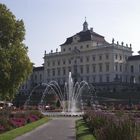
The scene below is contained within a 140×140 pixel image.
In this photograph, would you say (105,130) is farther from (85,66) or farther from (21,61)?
(85,66)

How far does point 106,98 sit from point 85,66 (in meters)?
30.0

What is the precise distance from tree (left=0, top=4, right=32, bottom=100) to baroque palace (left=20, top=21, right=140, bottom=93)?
198 ft

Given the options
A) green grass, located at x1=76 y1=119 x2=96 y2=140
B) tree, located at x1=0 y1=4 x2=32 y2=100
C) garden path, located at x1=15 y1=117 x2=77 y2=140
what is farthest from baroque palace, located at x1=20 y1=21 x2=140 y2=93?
green grass, located at x1=76 y1=119 x2=96 y2=140

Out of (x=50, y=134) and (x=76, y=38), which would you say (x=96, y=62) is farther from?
(x=50, y=134)

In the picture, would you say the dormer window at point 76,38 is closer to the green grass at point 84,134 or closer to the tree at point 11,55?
the tree at point 11,55

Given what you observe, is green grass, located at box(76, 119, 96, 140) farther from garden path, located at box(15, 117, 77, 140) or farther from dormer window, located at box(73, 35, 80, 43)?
dormer window, located at box(73, 35, 80, 43)


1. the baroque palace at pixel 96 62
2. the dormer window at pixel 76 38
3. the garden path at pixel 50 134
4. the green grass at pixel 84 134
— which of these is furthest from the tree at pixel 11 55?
the dormer window at pixel 76 38

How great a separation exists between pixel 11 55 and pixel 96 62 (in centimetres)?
7171

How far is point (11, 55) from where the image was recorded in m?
33.8

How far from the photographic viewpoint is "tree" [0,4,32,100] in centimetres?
3341

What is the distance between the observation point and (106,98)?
77.6 m

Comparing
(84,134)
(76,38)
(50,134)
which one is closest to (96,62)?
(76,38)

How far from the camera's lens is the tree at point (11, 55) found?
1315 inches

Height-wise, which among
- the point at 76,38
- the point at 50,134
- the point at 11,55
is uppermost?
the point at 76,38
